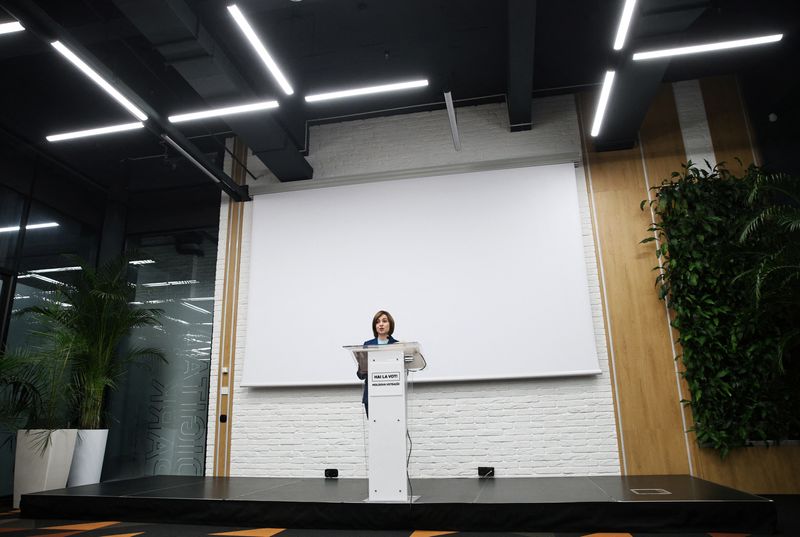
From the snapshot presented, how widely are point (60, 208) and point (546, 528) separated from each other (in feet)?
20.5

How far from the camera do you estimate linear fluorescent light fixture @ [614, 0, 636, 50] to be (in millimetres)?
3734

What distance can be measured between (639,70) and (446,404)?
11.9 feet

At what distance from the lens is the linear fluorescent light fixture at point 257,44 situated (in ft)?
12.2

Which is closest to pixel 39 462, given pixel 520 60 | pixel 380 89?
pixel 380 89

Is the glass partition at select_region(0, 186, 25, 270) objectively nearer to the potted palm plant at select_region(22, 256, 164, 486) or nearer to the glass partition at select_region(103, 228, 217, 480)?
the potted palm plant at select_region(22, 256, 164, 486)

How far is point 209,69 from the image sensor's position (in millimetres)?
4648

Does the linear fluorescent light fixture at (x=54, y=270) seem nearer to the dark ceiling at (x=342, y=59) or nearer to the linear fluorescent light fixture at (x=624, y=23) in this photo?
the dark ceiling at (x=342, y=59)

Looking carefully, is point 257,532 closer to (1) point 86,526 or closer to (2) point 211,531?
(2) point 211,531

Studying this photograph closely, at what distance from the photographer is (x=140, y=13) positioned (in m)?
4.03

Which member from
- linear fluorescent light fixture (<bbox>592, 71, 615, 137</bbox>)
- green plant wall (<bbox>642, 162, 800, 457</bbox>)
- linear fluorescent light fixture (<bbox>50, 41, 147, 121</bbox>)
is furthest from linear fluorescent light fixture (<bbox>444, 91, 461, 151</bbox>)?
linear fluorescent light fixture (<bbox>50, 41, 147, 121</bbox>)

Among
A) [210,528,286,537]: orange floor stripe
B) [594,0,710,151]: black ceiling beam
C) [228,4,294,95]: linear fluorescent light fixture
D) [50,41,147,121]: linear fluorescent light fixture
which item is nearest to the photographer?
[210,528,286,537]: orange floor stripe

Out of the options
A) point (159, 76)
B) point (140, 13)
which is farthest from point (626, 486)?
point (159, 76)

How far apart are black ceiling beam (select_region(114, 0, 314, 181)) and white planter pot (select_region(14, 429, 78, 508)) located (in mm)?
3386

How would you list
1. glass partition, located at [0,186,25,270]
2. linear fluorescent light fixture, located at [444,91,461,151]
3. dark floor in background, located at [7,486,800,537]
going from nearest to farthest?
dark floor in background, located at [7,486,800,537], linear fluorescent light fixture, located at [444,91,461,151], glass partition, located at [0,186,25,270]
